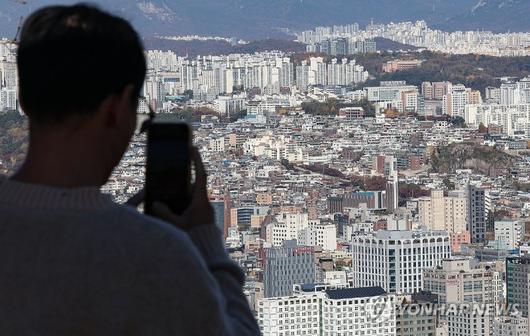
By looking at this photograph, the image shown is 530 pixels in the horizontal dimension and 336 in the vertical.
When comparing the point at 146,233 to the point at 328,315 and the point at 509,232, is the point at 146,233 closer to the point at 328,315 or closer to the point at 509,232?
the point at 328,315

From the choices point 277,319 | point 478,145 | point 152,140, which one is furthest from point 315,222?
point 152,140

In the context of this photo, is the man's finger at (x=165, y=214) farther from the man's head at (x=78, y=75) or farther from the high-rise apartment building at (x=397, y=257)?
the high-rise apartment building at (x=397, y=257)

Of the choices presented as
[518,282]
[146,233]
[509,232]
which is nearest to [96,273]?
[146,233]

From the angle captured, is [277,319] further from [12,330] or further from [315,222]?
[12,330]

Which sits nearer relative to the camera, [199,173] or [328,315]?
[199,173]

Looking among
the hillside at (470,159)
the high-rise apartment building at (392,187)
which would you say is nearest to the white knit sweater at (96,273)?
the high-rise apartment building at (392,187)

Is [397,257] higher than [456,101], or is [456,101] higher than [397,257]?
[456,101]

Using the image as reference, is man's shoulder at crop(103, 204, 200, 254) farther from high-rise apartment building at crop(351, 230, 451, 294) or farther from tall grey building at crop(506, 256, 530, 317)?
high-rise apartment building at crop(351, 230, 451, 294)

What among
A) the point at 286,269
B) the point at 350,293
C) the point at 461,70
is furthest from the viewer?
the point at 461,70
